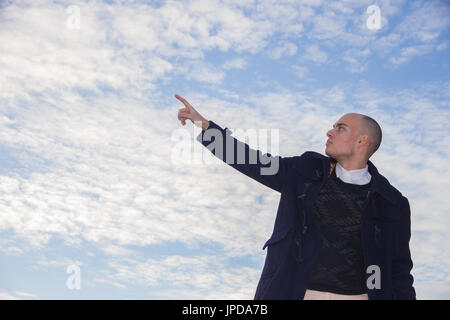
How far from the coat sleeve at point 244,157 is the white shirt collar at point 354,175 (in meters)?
0.69

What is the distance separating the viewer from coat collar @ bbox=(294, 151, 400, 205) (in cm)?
621

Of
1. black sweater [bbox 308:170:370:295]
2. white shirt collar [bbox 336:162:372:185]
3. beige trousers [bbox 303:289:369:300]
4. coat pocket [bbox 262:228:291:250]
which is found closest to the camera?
beige trousers [bbox 303:289:369:300]

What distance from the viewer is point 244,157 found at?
6102mm

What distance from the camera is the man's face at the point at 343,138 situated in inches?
252

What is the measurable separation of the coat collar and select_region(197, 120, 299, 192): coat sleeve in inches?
10.1

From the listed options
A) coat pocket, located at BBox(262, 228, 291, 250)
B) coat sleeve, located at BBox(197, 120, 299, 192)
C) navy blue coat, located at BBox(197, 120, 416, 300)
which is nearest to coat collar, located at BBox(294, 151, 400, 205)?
navy blue coat, located at BBox(197, 120, 416, 300)

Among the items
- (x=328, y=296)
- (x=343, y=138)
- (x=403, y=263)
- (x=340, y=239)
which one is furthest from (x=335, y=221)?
(x=343, y=138)

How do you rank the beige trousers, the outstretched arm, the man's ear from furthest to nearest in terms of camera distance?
the man's ear → the outstretched arm → the beige trousers

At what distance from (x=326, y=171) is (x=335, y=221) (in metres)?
0.70

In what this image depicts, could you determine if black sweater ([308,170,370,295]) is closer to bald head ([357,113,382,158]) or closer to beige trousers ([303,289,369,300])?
beige trousers ([303,289,369,300])

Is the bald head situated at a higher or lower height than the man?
higher

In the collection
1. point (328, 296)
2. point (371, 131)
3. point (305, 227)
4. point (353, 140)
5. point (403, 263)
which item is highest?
point (371, 131)

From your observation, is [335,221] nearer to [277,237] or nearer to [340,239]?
[340,239]
